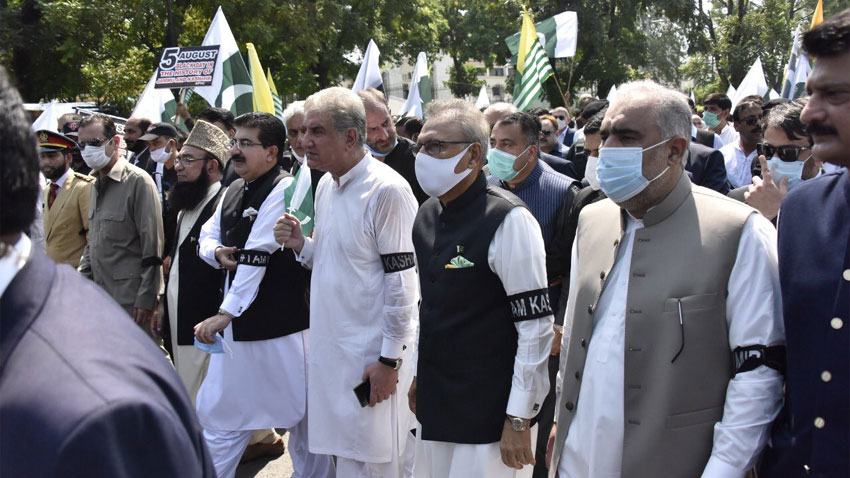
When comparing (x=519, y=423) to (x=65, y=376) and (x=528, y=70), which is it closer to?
(x=65, y=376)

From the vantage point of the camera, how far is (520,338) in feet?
10.3

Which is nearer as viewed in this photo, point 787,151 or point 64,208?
point 787,151

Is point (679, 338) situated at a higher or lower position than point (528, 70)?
lower

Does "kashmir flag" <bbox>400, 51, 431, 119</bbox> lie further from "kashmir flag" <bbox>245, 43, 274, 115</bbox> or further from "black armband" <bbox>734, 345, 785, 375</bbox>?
"black armband" <bbox>734, 345, 785, 375</bbox>

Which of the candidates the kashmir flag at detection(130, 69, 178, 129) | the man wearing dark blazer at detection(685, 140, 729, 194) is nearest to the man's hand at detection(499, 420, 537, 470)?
the man wearing dark blazer at detection(685, 140, 729, 194)

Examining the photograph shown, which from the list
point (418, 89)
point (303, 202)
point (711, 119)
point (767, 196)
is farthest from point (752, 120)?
point (418, 89)

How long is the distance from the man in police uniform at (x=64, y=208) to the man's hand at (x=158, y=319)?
1256 millimetres

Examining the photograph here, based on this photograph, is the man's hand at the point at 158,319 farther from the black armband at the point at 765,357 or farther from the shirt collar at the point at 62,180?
the black armband at the point at 765,357

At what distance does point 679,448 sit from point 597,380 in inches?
13.7

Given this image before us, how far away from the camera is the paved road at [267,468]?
534 cm

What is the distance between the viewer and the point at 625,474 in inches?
97.8

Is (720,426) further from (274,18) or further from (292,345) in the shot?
(274,18)

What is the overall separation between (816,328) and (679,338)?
1.39ft

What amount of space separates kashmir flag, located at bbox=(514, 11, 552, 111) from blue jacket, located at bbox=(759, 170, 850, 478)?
305 inches
